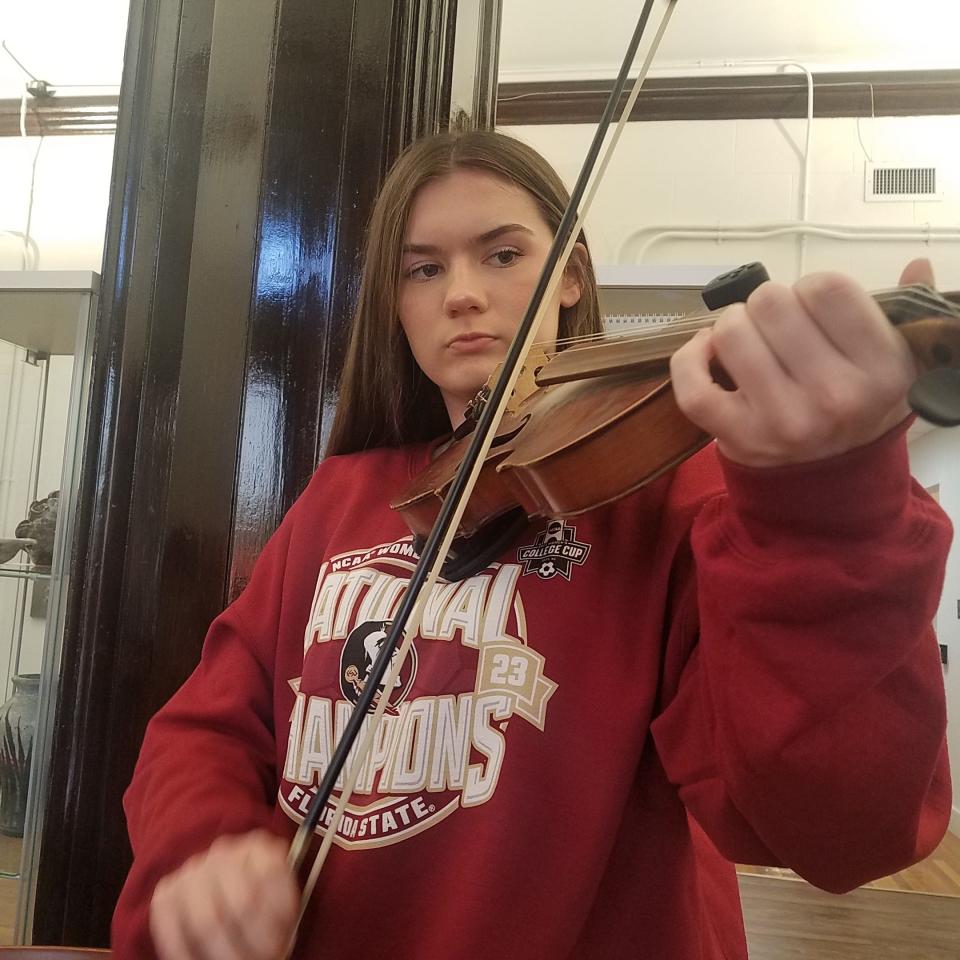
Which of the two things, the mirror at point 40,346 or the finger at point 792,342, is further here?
the mirror at point 40,346

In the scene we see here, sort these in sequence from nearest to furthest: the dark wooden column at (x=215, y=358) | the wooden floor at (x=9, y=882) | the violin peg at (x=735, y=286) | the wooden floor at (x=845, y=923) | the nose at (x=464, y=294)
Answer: the violin peg at (x=735, y=286), the nose at (x=464, y=294), the dark wooden column at (x=215, y=358), the wooden floor at (x=9, y=882), the wooden floor at (x=845, y=923)

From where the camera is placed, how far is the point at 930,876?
2883 millimetres

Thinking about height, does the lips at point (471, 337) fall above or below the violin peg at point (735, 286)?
above

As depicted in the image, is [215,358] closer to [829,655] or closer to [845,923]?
[829,655]

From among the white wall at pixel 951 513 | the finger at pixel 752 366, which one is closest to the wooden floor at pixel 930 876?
the white wall at pixel 951 513

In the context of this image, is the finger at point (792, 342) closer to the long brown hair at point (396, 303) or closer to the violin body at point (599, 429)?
the violin body at point (599, 429)

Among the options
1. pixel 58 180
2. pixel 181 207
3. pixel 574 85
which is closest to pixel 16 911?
pixel 181 207

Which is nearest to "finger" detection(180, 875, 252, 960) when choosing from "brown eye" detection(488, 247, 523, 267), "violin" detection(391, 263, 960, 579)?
"violin" detection(391, 263, 960, 579)

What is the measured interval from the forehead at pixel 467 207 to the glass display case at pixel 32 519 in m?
0.66

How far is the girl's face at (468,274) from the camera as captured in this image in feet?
2.19

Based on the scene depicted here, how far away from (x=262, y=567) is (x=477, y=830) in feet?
1.06

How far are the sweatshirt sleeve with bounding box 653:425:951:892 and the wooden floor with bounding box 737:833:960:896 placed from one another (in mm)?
2321

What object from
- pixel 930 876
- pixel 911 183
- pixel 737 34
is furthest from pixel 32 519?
pixel 930 876

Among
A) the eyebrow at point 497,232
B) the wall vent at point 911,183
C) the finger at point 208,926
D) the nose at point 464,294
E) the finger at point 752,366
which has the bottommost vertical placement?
the finger at point 208,926
